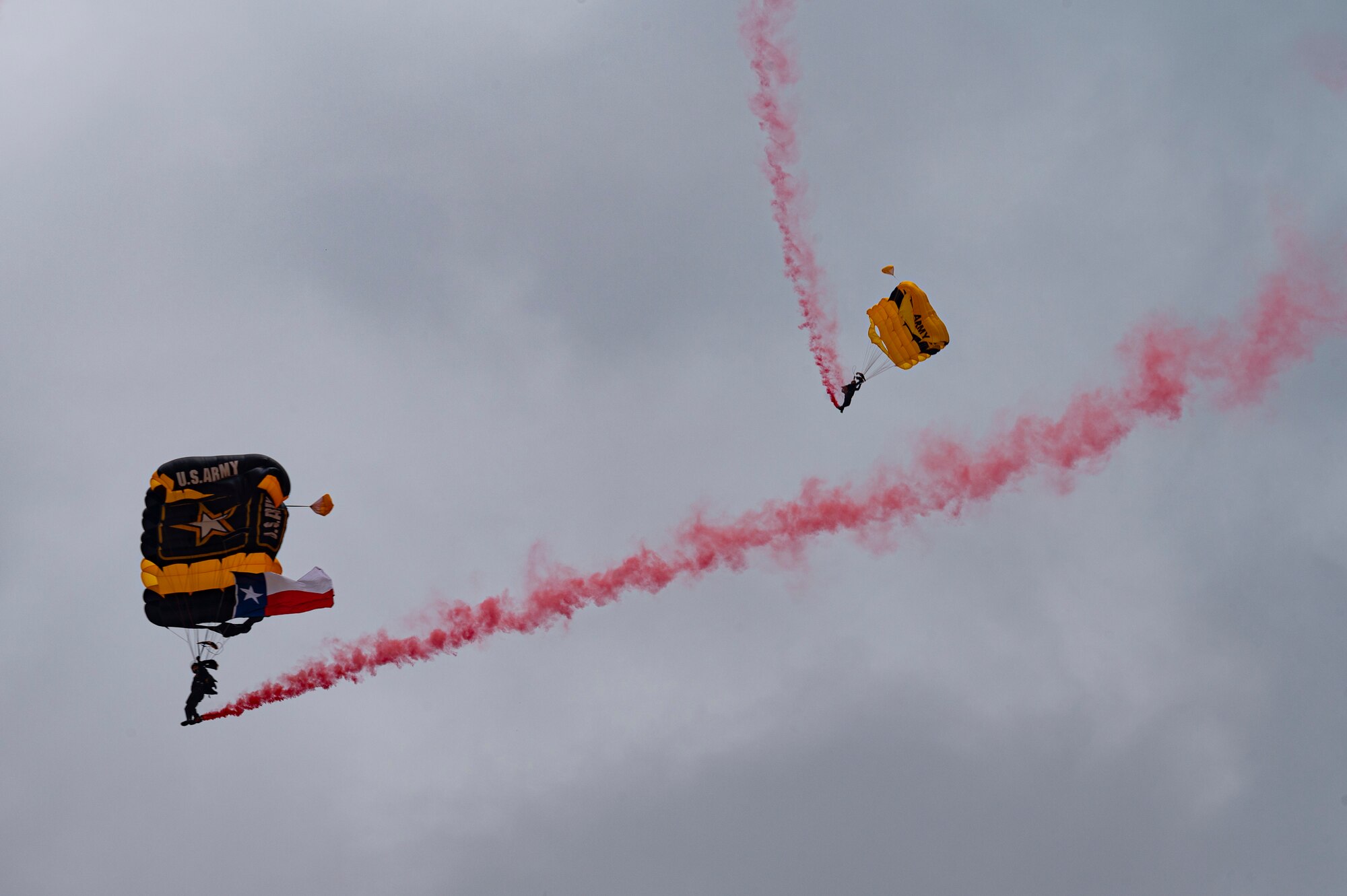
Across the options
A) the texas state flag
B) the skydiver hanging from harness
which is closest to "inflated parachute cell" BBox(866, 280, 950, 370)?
the skydiver hanging from harness

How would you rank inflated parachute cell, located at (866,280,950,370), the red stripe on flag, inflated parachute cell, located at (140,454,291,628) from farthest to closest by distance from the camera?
inflated parachute cell, located at (866,280,950,370) → the red stripe on flag → inflated parachute cell, located at (140,454,291,628)

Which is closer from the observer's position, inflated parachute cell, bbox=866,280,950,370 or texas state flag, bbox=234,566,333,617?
texas state flag, bbox=234,566,333,617

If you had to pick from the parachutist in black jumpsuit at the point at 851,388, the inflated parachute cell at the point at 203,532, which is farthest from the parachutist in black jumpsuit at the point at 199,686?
the parachutist in black jumpsuit at the point at 851,388

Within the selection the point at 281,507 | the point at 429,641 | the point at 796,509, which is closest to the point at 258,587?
the point at 281,507

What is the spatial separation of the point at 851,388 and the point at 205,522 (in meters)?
19.7

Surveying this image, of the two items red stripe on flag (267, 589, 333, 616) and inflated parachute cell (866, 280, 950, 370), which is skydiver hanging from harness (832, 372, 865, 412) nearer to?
inflated parachute cell (866, 280, 950, 370)

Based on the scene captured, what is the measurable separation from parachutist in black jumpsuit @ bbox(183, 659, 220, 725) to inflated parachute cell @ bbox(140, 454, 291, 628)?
4.11 ft

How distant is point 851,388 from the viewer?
177 ft

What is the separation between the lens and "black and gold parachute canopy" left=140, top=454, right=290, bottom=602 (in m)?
48.6

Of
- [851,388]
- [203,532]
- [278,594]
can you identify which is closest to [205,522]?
[203,532]

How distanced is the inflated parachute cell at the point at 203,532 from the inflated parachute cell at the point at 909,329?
62.1 ft

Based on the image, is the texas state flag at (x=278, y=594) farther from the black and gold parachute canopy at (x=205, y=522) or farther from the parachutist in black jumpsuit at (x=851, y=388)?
the parachutist in black jumpsuit at (x=851, y=388)

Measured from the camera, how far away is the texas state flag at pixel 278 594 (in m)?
49.1

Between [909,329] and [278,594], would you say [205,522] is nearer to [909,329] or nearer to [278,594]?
[278,594]
